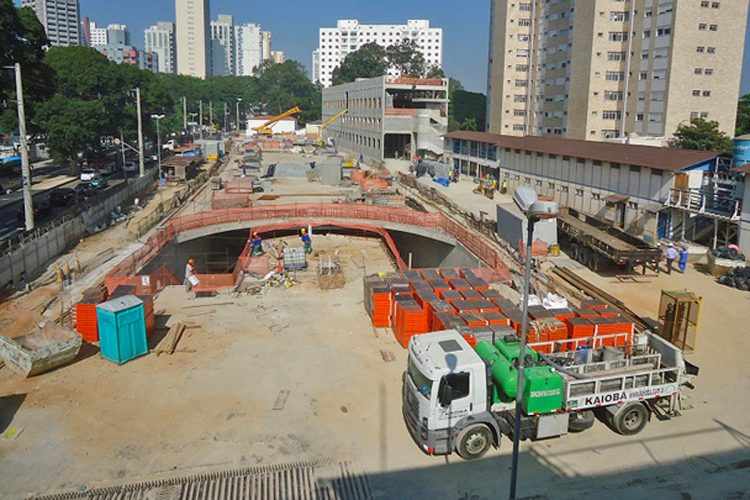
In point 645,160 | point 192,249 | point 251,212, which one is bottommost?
point 192,249

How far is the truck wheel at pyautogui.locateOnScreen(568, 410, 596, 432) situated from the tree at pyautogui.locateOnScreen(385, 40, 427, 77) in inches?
5125

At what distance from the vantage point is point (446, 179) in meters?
57.8

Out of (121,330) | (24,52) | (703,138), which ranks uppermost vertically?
(24,52)

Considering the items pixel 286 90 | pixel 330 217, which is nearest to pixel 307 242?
pixel 330 217

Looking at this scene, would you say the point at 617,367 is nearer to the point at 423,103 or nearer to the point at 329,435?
the point at 329,435

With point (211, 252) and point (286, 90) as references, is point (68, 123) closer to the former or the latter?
point (211, 252)

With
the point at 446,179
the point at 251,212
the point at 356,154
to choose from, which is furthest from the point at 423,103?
the point at 251,212

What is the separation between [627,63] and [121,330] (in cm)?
6584

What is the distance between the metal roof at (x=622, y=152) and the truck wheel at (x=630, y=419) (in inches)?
841

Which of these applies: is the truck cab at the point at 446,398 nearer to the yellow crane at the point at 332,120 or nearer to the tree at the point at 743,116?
the tree at the point at 743,116

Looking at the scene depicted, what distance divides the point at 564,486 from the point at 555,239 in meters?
20.8

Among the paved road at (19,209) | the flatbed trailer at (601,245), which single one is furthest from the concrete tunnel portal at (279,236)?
the paved road at (19,209)

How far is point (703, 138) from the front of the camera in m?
57.2

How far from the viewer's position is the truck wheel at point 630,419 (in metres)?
13.8
